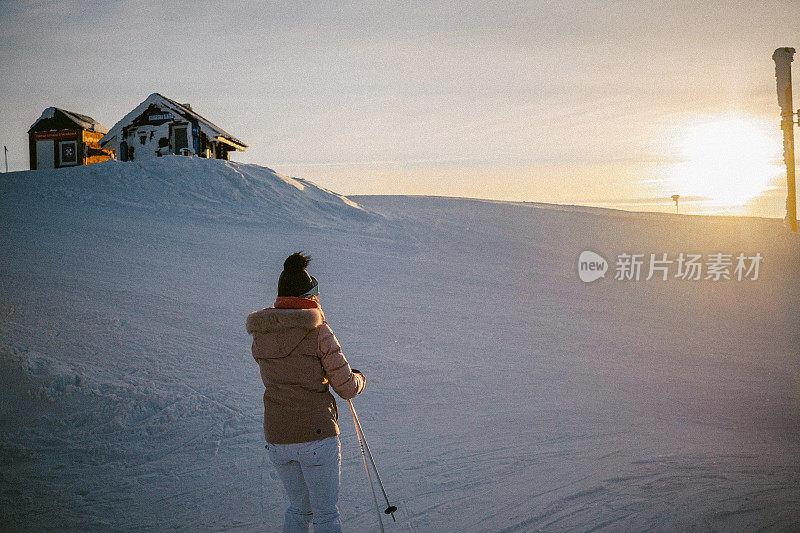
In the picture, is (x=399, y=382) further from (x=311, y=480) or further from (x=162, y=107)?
(x=162, y=107)

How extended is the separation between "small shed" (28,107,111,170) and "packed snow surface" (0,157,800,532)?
16.6 metres

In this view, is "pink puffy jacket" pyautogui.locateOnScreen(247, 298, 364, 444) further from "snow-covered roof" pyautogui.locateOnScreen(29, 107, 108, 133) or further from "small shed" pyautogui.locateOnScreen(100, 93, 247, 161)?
"snow-covered roof" pyautogui.locateOnScreen(29, 107, 108, 133)

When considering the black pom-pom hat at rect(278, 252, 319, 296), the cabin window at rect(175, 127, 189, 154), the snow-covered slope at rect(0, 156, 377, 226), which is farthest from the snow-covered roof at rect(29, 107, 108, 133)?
the black pom-pom hat at rect(278, 252, 319, 296)

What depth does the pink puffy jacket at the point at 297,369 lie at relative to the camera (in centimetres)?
300

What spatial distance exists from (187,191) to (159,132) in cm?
920

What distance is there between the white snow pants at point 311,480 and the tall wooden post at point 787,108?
48.3 feet

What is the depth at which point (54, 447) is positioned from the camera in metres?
5.38

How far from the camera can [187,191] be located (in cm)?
2069

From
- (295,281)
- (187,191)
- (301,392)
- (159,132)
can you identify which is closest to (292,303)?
(295,281)

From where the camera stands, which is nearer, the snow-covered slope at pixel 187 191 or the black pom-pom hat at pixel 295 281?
the black pom-pom hat at pixel 295 281

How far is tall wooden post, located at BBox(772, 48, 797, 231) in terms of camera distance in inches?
521

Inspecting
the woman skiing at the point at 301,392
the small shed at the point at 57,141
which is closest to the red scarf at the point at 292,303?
the woman skiing at the point at 301,392

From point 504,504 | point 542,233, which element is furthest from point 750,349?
point 542,233

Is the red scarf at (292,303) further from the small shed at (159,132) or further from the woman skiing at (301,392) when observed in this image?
the small shed at (159,132)
